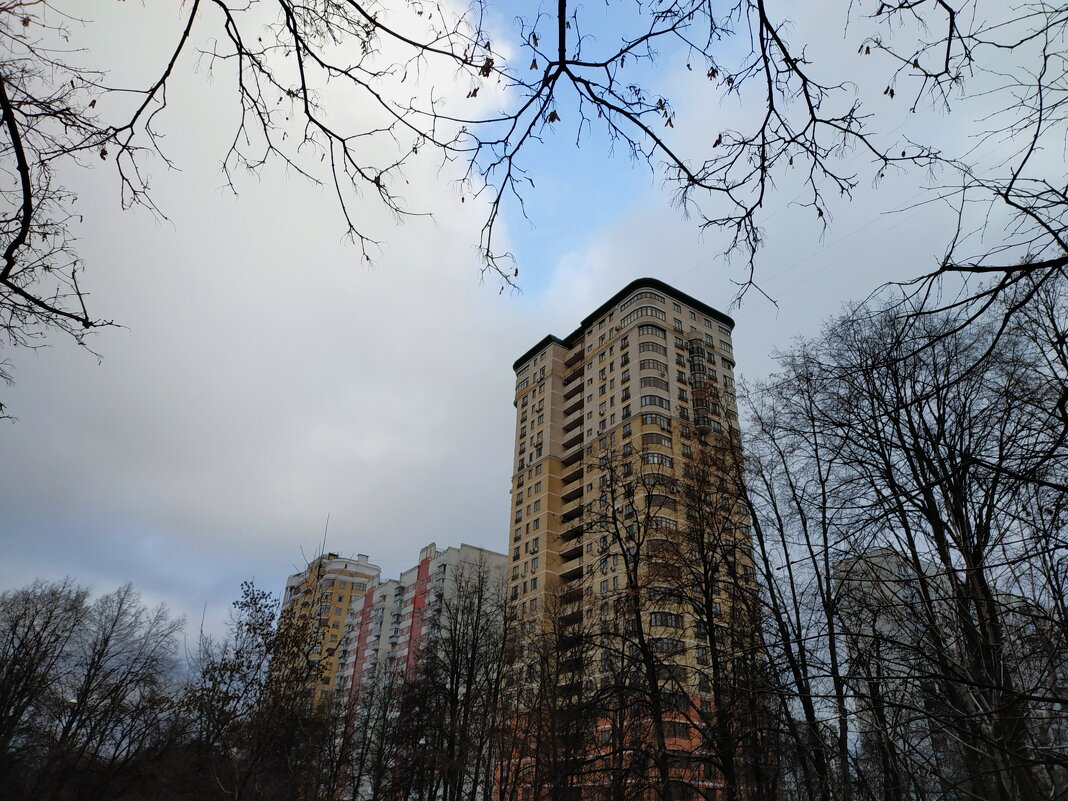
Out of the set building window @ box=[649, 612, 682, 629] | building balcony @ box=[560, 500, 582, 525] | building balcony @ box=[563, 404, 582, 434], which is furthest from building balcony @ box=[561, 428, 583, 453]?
building window @ box=[649, 612, 682, 629]

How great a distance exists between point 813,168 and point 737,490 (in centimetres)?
1135

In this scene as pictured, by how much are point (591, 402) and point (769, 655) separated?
167 feet

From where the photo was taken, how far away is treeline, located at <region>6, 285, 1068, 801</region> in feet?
16.4

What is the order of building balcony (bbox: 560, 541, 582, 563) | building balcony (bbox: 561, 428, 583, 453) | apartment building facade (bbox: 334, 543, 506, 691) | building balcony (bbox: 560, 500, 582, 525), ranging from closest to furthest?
building balcony (bbox: 560, 541, 582, 563) → building balcony (bbox: 560, 500, 582, 525) → building balcony (bbox: 561, 428, 583, 453) → apartment building facade (bbox: 334, 543, 506, 691)

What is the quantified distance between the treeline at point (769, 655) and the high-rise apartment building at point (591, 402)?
2500cm

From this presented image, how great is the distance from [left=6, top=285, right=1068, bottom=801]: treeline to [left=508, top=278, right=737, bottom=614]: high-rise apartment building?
25.0 meters

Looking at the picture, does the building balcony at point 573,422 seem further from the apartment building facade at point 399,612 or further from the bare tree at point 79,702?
the bare tree at point 79,702

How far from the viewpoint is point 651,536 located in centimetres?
1554

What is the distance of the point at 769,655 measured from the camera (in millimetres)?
9250

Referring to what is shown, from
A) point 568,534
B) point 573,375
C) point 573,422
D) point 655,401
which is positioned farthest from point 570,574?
point 573,375

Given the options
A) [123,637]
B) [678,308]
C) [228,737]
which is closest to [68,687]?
[123,637]

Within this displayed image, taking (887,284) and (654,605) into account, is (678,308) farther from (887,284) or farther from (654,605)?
(887,284)

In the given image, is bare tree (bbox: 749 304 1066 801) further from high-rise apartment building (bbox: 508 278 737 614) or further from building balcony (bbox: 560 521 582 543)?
building balcony (bbox: 560 521 582 543)

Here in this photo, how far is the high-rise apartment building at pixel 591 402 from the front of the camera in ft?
174
